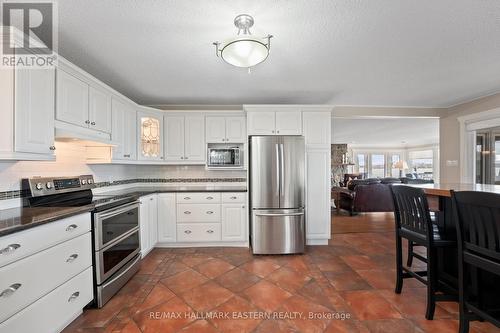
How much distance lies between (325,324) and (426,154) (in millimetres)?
11266

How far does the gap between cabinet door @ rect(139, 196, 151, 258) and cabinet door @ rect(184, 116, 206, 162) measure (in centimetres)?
97

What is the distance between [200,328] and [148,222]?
171 centimetres

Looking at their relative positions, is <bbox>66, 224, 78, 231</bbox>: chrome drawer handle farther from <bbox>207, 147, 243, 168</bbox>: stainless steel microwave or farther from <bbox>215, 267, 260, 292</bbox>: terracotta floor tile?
<bbox>207, 147, 243, 168</bbox>: stainless steel microwave

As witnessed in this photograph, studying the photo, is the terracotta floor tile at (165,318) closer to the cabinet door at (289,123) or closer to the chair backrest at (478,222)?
the chair backrest at (478,222)

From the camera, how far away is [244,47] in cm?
153

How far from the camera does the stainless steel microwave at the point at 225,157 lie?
356cm

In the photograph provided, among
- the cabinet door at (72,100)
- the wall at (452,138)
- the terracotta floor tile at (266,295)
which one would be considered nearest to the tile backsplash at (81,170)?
the cabinet door at (72,100)

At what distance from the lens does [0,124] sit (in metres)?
1.50

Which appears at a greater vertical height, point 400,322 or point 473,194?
point 473,194

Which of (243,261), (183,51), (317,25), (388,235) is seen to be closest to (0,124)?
(183,51)

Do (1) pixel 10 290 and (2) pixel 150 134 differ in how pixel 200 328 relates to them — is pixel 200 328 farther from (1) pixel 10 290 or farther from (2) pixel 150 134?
(2) pixel 150 134

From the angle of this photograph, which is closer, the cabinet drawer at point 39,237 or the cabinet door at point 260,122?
the cabinet drawer at point 39,237

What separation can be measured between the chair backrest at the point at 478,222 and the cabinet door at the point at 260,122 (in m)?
2.25

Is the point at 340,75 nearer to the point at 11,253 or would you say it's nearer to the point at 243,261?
the point at 243,261
